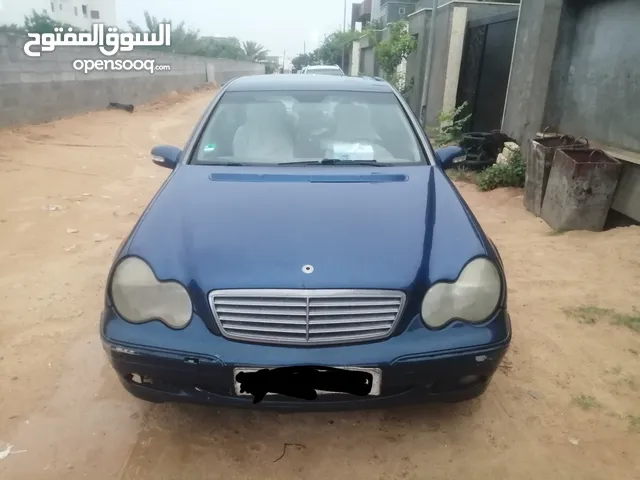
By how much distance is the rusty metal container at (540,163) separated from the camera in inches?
211

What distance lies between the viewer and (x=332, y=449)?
2.24 metres

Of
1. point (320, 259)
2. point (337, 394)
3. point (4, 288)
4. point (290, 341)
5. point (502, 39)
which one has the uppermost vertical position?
point (502, 39)

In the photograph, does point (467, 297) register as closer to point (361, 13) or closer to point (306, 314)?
point (306, 314)

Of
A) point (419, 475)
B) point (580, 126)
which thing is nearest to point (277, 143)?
point (419, 475)

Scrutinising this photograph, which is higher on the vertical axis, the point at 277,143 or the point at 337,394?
the point at 277,143

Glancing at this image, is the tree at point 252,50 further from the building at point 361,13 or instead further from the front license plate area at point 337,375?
the front license plate area at point 337,375

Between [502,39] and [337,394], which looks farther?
[502,39]

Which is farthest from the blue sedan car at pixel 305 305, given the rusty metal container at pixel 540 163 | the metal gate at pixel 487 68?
the metal gate at pixel 487 68

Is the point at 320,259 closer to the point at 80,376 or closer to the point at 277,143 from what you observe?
the point at 277,143

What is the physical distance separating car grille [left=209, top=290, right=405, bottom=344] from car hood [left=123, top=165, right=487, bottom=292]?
4 cm

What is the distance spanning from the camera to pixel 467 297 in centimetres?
205

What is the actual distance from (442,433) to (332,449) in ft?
1.68

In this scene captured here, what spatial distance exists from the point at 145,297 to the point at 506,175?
5.69 meters
